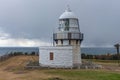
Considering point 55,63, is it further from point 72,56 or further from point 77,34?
point 77,34

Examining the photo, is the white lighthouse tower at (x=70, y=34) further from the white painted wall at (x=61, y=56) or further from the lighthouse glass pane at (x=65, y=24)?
the white painted wall at (x=61, y=56)

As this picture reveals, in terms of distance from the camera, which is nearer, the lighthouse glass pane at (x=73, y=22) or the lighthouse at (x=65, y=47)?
the lighthouse at (x=65, y=47)

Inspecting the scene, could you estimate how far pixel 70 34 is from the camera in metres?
45.3

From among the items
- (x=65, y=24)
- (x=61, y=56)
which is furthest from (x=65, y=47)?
(x=65, y=24)

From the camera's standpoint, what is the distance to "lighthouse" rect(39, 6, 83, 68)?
4322 centimetres

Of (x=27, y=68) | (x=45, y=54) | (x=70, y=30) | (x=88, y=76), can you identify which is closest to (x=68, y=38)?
(x=70, y=30)

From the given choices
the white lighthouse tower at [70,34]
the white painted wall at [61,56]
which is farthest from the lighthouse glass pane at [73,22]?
the white painted wall at [61,56]

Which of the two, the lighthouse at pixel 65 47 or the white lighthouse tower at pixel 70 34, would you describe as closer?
the lighthouse at pixel 65 47

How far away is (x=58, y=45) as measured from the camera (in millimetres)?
45938

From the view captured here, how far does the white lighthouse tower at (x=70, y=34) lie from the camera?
45438mm

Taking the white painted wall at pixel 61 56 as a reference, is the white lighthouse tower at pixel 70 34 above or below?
above

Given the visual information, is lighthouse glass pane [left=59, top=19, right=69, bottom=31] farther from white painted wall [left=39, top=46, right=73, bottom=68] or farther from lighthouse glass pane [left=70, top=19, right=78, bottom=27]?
white painted wall [left=39, top=46, right=73, bottom=68]

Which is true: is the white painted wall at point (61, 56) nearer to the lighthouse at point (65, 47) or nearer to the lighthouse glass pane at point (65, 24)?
the lighthouse at point (65, 47)

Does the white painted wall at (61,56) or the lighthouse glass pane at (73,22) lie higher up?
the lighthouse glass pane at (73,22)
